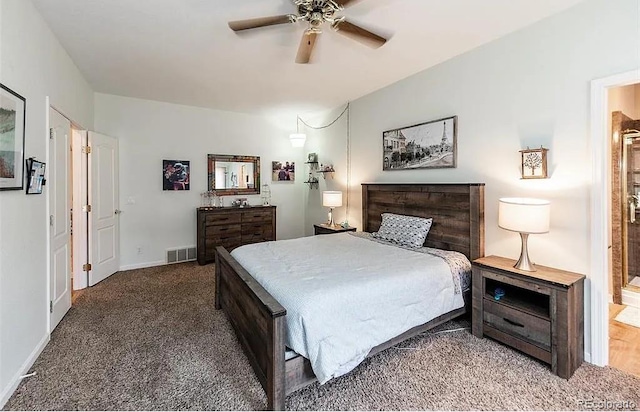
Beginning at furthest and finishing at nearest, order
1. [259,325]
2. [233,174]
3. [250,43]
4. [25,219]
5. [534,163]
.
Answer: [233,174] < [250,43] < [534,163] < [25,219] < [259,325]

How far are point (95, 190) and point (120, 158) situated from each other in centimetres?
83

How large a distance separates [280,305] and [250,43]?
2.50 m

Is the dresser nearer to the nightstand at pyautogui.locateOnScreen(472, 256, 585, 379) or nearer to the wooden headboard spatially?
the wooden headboard

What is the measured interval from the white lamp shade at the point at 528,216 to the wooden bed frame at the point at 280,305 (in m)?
0.54

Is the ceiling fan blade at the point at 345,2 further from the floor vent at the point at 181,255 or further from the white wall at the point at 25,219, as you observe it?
the floor vent at the point at 181,255

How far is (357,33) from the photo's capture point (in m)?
2.29

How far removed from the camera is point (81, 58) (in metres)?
3.22

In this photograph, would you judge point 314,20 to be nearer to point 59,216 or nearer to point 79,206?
point 59,216

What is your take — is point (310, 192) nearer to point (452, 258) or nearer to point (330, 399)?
point (452, 258)

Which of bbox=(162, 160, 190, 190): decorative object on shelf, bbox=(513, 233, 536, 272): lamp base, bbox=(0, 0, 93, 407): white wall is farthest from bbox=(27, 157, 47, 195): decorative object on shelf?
bbox=(513, 233, 536, 272): lamp base

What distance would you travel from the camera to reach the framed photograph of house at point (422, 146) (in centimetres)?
336

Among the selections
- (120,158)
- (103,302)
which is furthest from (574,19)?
(120,158)

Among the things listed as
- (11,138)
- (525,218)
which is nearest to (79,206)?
(11,138)

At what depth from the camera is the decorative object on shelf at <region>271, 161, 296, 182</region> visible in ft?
19.8
